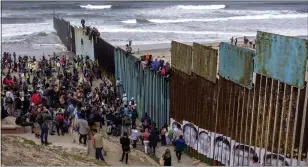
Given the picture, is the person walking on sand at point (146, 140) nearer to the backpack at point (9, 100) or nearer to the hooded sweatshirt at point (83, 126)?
the hooded sweatshirt at point (83, 126)

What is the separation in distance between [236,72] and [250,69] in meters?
0.52

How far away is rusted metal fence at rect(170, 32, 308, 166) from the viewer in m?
9.07

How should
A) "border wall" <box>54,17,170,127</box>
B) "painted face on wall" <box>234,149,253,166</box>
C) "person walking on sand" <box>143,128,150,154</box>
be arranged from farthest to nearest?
"border wall" <box>54,17,170,127</box> → "person walking on sand" <box>143,128,150,154</box> → "painted face on wall" <box>234,149,253,166</box>

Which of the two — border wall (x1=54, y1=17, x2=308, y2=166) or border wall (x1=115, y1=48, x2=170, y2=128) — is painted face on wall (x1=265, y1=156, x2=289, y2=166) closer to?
border wall (x1=54, y1=17, x2=308, y2=166)

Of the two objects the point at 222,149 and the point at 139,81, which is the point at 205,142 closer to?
the point at 222,149

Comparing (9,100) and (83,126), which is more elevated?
(9,100)

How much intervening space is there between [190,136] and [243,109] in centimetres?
261

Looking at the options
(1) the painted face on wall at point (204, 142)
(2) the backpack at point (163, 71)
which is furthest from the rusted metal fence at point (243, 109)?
(2) the backpack at point (163, 71)

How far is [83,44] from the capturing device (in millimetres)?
26328

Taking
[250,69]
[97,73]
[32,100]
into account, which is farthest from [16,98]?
[250,69]

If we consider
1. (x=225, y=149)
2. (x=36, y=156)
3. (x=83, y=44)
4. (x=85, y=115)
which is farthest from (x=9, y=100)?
(x=83, y=44)

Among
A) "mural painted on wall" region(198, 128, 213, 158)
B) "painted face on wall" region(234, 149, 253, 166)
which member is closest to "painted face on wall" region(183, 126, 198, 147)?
"mural painted on wall" region(198, 128, 213, 158)

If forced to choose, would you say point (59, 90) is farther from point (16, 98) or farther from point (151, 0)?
point (151, 0)

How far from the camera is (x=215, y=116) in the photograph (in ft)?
36.9
